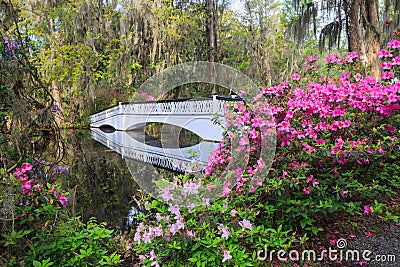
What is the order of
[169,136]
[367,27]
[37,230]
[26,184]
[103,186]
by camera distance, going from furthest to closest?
[169,136] < [103,186] < [367,27] < [37,230] < [26,184]

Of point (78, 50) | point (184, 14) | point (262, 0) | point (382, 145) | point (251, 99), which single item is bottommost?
point (382, 145)

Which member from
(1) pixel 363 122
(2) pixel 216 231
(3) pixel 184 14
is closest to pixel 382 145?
(1) pixel 363 122

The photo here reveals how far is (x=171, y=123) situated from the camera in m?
13.9

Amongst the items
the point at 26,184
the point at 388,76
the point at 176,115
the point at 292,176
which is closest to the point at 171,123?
the point at 176,115

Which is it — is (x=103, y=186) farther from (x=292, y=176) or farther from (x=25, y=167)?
(x=292, y=176)

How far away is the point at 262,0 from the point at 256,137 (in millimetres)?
20896

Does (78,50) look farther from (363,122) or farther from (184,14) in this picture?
(363,122)

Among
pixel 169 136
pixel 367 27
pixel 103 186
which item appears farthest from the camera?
pixel 169 136

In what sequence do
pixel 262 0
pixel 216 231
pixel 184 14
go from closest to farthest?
pixel 216 231
pixel 184 14
pixel 262 0

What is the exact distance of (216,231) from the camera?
229 centimetres

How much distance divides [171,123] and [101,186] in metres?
7.53

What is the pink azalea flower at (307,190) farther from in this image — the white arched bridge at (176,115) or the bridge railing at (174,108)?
the bridge railing at (174,108)

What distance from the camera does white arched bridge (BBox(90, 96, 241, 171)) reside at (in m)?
9.16

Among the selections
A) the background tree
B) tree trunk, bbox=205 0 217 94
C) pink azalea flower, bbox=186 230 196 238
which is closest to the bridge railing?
tree trunk, bbox=205 0 217 94
